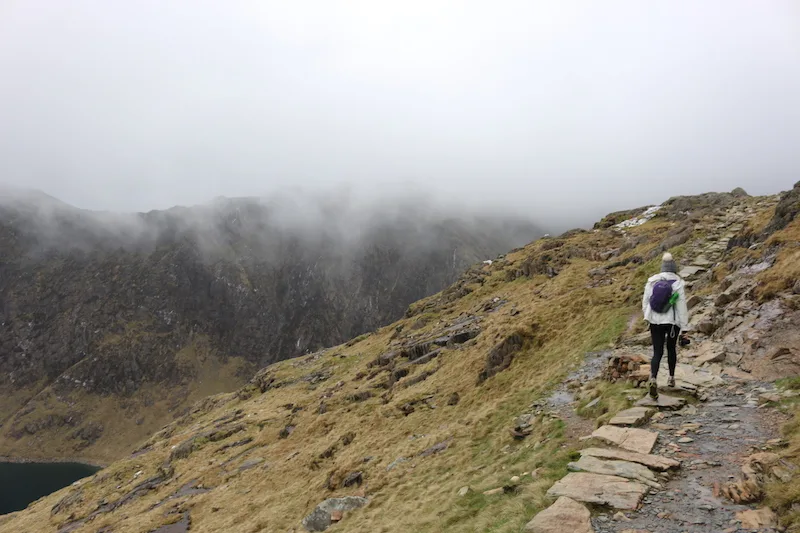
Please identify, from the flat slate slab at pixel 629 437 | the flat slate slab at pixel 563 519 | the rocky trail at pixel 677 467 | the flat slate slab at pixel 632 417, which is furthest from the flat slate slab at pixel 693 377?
the flat slate slab at pixel 563 519

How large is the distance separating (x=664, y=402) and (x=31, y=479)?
746 ft

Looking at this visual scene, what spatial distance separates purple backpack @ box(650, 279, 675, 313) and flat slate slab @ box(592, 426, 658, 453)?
3.62 m

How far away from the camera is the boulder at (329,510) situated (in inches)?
700

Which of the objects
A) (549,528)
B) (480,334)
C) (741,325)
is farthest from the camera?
(480,334)

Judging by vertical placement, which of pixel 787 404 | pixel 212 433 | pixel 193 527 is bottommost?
pixel 212 433

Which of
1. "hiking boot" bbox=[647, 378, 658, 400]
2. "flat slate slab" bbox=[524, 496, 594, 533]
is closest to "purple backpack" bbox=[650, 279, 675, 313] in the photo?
"hiking boot" bbox=[647, 378, 658, 400]

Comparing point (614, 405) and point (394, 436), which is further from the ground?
point (614, 405)

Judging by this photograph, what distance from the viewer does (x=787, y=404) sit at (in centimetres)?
1072

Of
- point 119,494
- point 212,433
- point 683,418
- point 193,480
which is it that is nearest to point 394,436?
point 683,418

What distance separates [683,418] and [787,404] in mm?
2264

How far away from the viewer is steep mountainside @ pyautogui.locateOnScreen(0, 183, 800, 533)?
42.9ft

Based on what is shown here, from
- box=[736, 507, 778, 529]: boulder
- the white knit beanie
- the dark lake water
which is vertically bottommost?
the dark lake water

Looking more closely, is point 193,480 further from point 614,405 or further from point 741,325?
point 741,325

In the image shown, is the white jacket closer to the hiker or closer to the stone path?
the hiker
